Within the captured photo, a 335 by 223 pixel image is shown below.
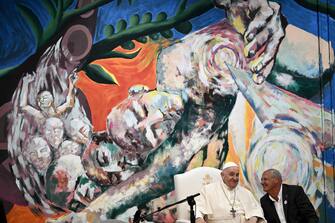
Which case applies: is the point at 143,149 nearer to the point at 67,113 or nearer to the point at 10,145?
the point at 67,113

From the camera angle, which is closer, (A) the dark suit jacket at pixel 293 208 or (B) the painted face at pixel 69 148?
(A) the dark suit jacket at pixel 293 208

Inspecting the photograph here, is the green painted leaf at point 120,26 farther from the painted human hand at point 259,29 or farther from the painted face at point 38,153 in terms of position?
the painted face at point 38,153

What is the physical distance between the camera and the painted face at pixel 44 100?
6.70 meters

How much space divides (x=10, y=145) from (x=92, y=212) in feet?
3.60

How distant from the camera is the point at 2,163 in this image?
659 cm

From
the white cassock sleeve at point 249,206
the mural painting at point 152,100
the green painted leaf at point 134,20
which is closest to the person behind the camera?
the white cassock sleeve at point 249,206

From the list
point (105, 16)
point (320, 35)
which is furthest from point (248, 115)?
point (105, 16)

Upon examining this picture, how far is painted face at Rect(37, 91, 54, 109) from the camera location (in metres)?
6.70

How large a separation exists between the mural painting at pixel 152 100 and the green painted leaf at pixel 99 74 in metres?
0.01

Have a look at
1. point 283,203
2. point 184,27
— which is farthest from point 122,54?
point 283,203

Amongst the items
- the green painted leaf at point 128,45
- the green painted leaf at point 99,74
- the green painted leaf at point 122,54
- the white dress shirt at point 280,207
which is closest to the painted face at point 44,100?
the green painted leaf at point 99,74

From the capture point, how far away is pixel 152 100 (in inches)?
265

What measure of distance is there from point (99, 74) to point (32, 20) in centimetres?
93

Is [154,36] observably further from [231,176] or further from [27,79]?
[231,176]
